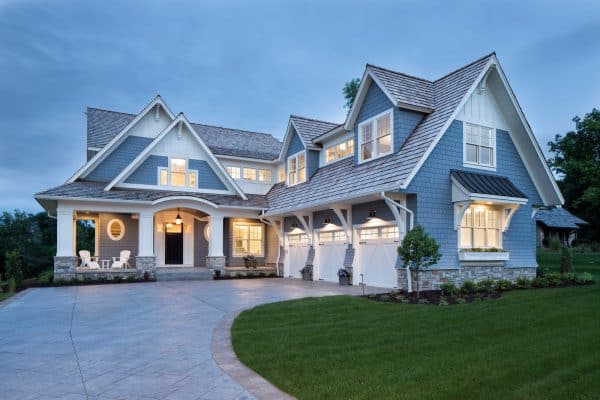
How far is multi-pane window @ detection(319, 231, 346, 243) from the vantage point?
18109 millimetres

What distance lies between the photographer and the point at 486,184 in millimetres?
15055

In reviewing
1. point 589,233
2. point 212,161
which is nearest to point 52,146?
point 212,161

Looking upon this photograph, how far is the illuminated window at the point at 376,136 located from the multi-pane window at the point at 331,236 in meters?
3.09

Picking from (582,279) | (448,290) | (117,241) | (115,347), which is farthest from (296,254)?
(115,347)

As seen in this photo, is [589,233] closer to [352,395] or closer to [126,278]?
[126,278]

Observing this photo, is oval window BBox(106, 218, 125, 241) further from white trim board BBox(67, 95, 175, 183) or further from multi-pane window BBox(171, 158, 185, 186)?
multi-pane window BBox(171, 158, 185, 186)

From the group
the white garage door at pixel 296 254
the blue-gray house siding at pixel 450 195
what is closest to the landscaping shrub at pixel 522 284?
the blue-gray house siding at pixel 450 195

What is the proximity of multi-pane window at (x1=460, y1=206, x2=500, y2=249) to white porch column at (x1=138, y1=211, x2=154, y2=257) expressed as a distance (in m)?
12.8

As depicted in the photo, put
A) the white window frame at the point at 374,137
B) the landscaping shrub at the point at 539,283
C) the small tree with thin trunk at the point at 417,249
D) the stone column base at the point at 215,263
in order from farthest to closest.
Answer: the stone column base at the point at 215,263
the white window frame at the point at 374,137
the landscaping shrub at the point at 539,283
the small tree with thin trunk at the point at 417,249

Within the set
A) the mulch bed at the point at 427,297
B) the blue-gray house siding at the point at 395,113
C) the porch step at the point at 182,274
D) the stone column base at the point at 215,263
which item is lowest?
the porch step at the point at 182,274

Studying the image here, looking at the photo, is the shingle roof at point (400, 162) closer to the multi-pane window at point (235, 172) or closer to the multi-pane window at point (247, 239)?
the multi-pane window at point (247, 239)

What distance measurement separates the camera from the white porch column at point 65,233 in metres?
18.7

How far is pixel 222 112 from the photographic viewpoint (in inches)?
6107

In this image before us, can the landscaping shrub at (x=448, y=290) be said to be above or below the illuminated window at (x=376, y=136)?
below
